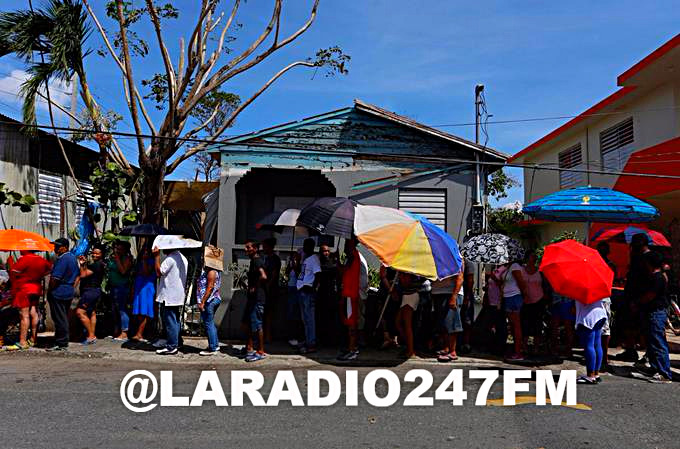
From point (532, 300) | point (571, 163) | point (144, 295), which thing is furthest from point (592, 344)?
point (571, 163)

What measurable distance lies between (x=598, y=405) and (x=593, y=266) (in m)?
1.88

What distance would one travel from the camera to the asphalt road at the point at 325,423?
5156 mm

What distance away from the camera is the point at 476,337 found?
10297mm

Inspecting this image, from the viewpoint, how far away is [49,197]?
50.1 feet

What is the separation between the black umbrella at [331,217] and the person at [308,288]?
591mm

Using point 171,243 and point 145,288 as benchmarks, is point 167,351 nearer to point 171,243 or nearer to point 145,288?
point 145,288

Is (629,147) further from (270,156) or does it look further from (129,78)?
(129,78)

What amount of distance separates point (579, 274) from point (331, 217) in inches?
135

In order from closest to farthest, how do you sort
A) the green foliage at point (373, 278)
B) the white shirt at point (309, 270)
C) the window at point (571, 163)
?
the white shirt at point (309, 270), the green foliage at point (373, 278), the window at point (571, 163)

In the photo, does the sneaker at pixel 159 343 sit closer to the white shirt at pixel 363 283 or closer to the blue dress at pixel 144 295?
the blue dress at pixel 144 295

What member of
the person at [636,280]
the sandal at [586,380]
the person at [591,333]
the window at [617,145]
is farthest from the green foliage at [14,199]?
the window at [617,145]

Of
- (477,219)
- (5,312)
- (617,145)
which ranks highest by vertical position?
(617,145)

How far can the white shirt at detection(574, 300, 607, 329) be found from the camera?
301 inches

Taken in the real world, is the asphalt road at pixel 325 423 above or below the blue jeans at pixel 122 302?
below
